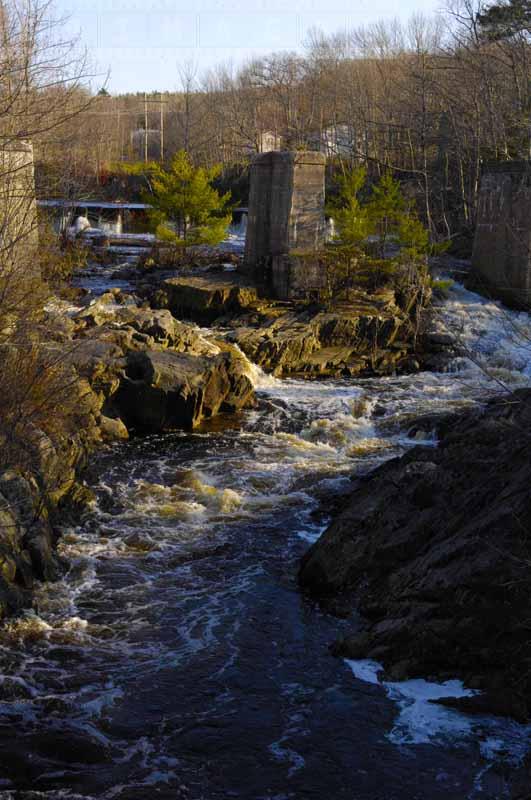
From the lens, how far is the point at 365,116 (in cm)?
4078

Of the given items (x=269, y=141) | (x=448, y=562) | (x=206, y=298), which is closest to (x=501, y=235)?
(x=206, y=298)

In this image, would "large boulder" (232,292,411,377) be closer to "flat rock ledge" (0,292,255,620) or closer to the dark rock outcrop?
"flat rock ledge" (0,292,255,620)

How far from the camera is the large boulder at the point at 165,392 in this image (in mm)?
13734

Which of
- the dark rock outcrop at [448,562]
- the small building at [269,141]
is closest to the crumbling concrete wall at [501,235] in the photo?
the dark rock outcrop at [448,562]

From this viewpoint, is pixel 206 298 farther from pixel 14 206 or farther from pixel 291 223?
pixel 14 206

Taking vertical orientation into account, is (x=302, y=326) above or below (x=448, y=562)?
above

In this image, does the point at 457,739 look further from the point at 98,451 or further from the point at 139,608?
the point at 98,451

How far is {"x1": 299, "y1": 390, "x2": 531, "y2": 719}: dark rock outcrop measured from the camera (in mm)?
6512

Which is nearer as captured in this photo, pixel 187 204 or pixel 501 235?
pixel 501 235

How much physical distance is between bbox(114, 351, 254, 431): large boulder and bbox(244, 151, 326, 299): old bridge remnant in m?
7.01

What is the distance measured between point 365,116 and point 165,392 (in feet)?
100.0

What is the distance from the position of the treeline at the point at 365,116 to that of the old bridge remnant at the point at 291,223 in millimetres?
5114

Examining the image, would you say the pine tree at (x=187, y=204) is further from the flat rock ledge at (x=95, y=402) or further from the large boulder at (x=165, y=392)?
the large boulder at (x=165, y=392)

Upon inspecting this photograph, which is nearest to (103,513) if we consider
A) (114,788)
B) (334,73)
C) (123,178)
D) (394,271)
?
(114,788)
